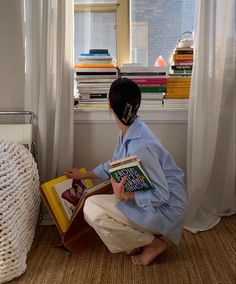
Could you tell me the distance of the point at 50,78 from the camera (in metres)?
2.01

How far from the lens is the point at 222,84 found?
2012 millimetres

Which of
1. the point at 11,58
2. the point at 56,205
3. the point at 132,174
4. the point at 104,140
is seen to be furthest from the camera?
the point at 104,140

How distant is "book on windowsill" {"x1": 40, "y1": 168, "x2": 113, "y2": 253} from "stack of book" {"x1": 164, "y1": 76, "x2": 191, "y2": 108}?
0.69m

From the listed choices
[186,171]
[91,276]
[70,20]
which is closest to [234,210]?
[186,171]

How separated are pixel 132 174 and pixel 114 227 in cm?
29

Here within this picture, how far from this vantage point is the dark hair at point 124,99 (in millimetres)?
1562

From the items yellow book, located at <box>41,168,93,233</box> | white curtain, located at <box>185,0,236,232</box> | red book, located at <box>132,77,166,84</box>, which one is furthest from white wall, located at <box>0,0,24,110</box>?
white curtain, located at <box>185,0,236,232</box>

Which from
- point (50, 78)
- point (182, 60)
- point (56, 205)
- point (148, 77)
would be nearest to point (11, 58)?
point (50, 78)

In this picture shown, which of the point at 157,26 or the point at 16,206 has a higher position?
the point at 157,26

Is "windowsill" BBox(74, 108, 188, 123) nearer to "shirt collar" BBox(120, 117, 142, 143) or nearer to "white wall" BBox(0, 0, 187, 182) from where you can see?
"white wall" BBox(0, 0, 187, 182)

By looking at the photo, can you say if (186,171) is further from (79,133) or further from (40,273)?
(40,273)

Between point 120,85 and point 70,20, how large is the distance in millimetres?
663

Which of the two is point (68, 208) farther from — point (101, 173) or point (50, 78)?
point (50, 78)

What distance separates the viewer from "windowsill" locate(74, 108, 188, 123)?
2.15 metres
